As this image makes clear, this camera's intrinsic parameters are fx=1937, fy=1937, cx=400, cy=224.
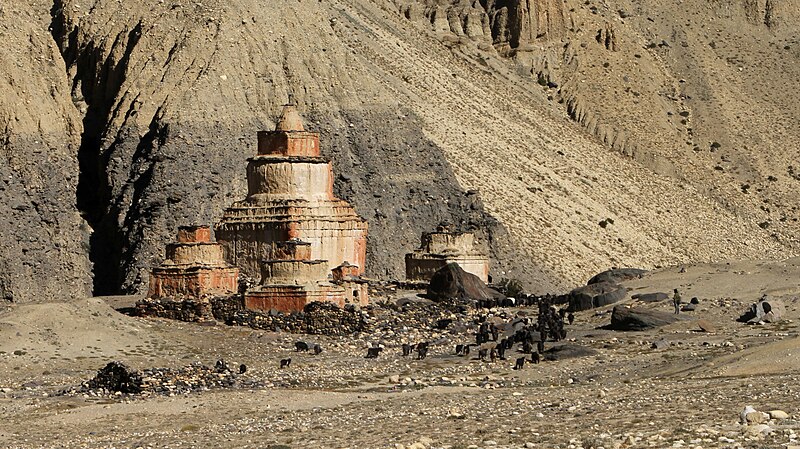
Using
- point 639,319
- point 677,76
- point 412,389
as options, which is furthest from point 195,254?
point 677,76

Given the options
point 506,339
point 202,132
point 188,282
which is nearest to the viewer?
point 506,339

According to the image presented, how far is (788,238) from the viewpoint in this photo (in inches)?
3964

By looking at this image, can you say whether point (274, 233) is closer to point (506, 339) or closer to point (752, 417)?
point (506, 339)

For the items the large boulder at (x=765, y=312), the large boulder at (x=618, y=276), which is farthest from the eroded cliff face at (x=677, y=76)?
the large boulder at (x=765, y=312)

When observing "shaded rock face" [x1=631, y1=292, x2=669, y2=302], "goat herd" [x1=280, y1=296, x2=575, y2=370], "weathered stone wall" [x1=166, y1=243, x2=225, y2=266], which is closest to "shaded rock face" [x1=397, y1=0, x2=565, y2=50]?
"weathered stone wall" [x1=166, y1=243, x2=225, y2=266]

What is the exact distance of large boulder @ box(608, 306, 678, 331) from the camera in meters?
55.7

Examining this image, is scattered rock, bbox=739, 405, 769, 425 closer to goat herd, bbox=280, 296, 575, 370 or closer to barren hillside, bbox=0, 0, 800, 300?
goat herd, bbox=280, 296, 575, 370

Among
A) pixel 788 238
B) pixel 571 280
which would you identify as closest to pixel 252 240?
pixel 571 280

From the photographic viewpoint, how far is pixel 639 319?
55906 millimetres

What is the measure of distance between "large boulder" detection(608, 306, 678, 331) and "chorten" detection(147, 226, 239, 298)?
525 inches

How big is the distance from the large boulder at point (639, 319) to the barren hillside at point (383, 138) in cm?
2313

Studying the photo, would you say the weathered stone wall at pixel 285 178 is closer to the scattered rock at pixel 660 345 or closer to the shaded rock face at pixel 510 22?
the scattered rock at pixel 660 345

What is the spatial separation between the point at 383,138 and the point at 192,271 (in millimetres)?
26073

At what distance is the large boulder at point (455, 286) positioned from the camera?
218ft
